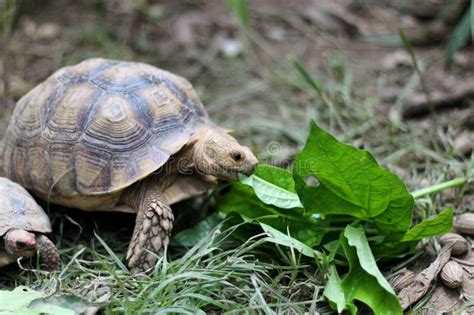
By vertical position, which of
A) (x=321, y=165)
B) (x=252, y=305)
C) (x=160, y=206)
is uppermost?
(x=321, y=165)

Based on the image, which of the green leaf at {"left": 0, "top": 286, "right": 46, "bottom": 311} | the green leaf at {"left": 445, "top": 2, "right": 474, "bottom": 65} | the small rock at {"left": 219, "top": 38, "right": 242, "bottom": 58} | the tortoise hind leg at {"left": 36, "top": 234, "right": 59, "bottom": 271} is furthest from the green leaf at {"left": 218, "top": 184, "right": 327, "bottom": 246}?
the small rock at {"left": 219, "top": 38, "right": 242, "bottom": 58}

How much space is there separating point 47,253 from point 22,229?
0.46 ft

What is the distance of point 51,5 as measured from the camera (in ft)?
15.9

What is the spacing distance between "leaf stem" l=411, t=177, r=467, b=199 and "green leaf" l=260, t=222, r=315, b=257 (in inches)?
24.0

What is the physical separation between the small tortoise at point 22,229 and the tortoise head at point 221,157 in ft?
2.29

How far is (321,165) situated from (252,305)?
1.90ft

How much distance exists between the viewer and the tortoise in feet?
7.94

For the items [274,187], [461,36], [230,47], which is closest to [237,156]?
[274,187]

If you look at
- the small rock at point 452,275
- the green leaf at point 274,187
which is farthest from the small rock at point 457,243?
the green leaf at point 274,187

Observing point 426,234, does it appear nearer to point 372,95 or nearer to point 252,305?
point 252,305

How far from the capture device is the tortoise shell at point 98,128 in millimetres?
2445

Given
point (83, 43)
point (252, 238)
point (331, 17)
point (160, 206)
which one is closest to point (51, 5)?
point (83, 43)

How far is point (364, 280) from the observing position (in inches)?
84.4

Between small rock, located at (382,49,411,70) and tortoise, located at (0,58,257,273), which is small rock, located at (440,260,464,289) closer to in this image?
Answer: tortoise, located at (0,58,257,273)
